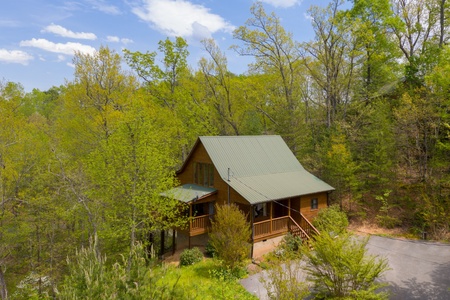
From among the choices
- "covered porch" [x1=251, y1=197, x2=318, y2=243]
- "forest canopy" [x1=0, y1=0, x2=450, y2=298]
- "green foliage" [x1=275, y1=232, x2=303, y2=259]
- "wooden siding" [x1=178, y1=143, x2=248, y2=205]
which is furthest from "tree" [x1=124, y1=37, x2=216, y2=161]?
"green foliage" [x1=275, y1=232, x2=303, y2=259]

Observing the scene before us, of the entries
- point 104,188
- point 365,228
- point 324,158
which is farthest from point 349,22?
point 104,188

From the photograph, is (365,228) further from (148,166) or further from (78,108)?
(78,108)

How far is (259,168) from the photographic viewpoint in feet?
66.0

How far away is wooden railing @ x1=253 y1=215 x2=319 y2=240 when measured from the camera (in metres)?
16.9

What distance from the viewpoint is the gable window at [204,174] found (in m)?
19.7

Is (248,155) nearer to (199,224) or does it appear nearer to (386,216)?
(199,224)

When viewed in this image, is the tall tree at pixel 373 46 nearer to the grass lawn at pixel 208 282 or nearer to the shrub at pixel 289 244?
the shrub at pixel 289 244

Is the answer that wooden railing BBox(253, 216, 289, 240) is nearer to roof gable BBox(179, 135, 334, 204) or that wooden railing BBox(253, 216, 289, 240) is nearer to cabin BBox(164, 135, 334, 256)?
cabin BBox(164, 135, 334, 256)

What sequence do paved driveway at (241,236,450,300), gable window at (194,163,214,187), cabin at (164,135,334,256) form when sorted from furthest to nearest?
gable window at (194,163,214,187), cabin at (164,135,334,256), paved driveway at (241,236,450,300)

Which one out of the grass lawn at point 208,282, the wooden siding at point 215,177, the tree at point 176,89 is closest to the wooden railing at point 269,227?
the wooden siding at point 215,177

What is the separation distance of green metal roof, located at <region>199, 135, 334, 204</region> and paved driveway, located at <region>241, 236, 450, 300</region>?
4.55m

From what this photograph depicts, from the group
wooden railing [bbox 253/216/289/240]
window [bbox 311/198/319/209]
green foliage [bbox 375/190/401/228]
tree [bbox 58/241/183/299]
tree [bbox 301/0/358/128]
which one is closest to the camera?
tree [bbox 58/241/183/299]

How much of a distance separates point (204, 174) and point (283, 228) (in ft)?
20.7

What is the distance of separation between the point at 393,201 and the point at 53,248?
22550mm
